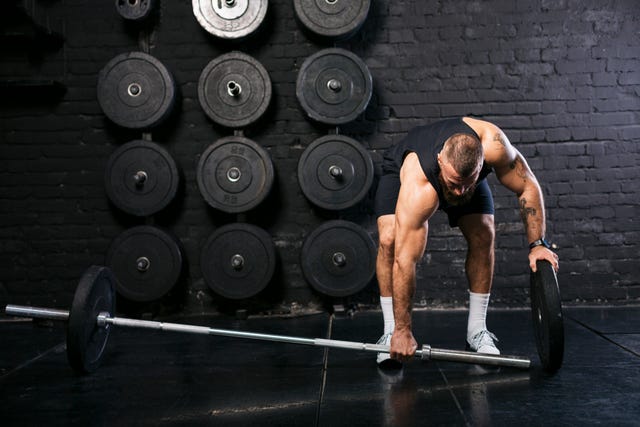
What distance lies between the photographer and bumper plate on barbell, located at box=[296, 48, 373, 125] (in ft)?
10.5

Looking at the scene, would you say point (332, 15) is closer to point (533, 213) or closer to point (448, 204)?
point (448, 204)

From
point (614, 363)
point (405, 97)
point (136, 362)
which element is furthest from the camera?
point (405, 97)

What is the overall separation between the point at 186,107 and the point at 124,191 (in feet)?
2.06

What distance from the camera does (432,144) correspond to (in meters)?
2.06

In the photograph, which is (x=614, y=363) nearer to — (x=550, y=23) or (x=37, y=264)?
(x=550, y=23)

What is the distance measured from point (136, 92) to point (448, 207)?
1.90 metres

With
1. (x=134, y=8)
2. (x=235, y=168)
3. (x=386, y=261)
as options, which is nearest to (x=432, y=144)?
(x=386, y=261)

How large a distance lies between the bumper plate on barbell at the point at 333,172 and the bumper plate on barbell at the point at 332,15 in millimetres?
579

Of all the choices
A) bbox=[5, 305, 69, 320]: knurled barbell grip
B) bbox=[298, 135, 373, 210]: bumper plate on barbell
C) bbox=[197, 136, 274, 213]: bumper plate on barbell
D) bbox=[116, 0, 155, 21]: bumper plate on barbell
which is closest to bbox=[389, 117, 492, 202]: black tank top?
bbox=[298, 135, 373, 210]: bumper plate on barbell

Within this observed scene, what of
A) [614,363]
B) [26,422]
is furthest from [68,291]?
[614,363]

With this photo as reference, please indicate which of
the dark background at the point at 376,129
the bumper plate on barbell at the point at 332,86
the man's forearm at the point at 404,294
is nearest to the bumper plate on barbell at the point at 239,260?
the dark background at the point at 376,129

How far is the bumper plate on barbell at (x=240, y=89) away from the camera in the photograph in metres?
3.26

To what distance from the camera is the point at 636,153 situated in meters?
3.44

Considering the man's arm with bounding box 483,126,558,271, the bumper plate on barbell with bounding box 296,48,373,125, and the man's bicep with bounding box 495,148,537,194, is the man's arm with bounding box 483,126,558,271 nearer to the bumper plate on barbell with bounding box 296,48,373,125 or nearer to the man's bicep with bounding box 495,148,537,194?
the man's bicep with bounding box 495,148,537,194
